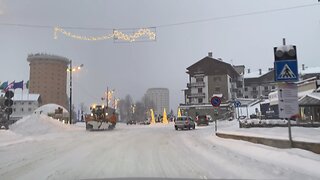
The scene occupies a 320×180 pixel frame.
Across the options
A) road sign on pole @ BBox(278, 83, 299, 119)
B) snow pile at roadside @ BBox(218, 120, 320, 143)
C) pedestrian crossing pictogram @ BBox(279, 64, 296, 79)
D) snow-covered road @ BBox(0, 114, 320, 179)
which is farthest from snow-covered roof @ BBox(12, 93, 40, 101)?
road sign on pole @ BBox(278, 83, 299, 119)

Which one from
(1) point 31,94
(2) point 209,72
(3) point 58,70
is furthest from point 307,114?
(1) point 31,94

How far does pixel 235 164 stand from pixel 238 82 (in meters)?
127

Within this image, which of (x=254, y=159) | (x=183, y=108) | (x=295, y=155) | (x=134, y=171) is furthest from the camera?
(x=183, y=108)

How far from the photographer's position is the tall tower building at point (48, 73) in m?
90.7

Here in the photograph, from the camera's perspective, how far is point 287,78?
48.7 ft

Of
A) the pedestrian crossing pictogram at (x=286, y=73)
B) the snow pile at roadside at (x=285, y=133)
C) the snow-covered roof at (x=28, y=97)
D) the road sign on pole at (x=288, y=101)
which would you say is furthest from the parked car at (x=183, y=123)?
the snow-covered roof at (x=28, y=97)

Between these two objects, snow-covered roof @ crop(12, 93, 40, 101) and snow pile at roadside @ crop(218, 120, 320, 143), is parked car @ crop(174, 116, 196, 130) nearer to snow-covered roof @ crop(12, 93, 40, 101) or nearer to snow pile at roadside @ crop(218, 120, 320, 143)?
snow pile at roadside @ crop(218, 120, 320, 143)

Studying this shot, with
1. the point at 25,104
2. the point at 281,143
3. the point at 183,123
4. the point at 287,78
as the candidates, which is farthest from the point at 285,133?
the point at 25,104

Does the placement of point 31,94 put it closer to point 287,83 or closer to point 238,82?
point 238,82

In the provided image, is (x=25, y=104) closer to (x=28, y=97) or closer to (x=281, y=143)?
(x=28, y=97)

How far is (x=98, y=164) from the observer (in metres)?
13.8

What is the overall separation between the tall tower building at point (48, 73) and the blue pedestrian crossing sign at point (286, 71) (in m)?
74.3

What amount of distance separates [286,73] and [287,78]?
0.60 feet

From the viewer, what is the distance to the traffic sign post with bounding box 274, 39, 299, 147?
47.3ft
